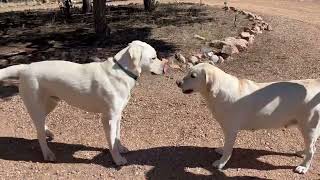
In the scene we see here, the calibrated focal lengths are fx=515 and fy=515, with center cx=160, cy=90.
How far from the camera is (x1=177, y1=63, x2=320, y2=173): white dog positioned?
5715 millimetres

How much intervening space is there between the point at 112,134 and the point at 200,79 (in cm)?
122

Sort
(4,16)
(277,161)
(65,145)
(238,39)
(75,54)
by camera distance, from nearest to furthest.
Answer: (277,161), (65,145), (75,54), (238,39), (4,16)

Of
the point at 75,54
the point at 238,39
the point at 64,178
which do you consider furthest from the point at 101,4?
the point at 64,178

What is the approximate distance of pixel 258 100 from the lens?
229 inches

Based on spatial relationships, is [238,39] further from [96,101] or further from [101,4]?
[96,101]

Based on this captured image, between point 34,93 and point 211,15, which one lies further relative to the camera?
point 211,15

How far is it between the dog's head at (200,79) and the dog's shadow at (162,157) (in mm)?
971

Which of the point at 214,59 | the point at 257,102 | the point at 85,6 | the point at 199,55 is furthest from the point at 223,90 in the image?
the point at 85,6

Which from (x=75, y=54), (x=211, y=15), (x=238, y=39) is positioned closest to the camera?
(x=75, y=54)

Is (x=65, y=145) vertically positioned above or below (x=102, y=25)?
below

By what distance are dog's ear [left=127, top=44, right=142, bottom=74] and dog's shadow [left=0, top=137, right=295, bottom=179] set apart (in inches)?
46.8

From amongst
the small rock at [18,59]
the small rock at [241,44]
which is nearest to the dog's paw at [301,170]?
the small rock at [241,44]

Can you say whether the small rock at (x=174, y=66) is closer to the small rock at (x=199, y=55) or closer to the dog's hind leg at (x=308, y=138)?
the small rock at (x=199, y=55)

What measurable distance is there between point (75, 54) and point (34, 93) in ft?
14.5
